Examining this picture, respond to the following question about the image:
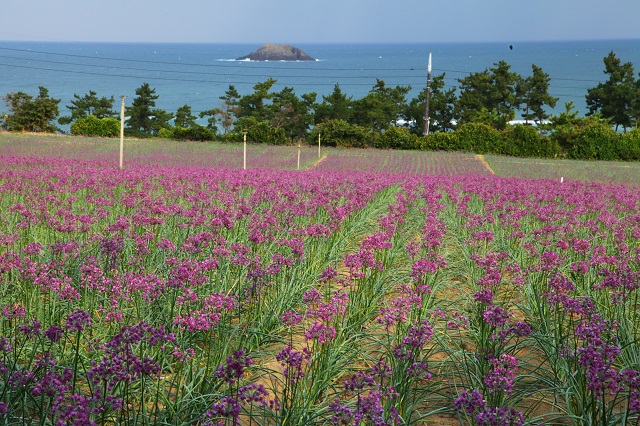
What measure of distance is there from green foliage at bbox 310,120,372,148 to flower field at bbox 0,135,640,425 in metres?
36.9

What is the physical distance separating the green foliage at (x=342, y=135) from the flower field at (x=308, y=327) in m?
36.9

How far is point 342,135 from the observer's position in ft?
159

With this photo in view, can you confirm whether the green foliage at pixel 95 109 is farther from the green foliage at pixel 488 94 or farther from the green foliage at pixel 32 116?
the green foliage at pixel 488 94

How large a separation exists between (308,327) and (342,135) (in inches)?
1678

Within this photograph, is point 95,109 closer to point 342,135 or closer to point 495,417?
point 342,135

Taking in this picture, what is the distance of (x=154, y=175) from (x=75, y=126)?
112 ft

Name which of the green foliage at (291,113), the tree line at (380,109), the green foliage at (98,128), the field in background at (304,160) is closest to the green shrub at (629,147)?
the tree line at (380,109)

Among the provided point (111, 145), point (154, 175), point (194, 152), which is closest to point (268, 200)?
point (154, 175)

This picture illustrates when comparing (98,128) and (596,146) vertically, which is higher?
(596,146)

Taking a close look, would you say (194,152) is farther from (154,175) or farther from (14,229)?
(14,229)

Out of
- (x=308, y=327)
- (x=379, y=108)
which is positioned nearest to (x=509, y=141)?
(x=379, y=108)

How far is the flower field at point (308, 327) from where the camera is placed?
3496 millimetres

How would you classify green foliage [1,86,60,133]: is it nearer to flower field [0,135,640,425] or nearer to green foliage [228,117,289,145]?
green foliage [228,117,289,145]

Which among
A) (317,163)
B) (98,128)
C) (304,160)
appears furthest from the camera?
(98,128)
